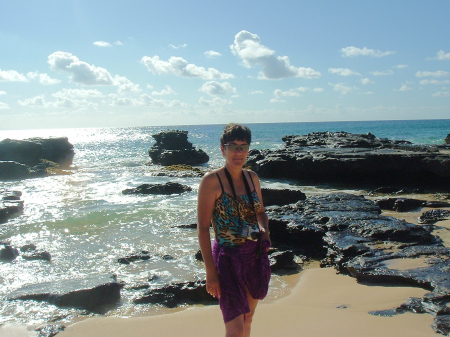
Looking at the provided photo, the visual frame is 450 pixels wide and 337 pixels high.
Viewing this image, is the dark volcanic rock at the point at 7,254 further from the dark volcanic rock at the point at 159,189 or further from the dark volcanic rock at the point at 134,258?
the dark volcanic rock at the point at 159,189

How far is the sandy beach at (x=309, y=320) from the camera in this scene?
385 cm

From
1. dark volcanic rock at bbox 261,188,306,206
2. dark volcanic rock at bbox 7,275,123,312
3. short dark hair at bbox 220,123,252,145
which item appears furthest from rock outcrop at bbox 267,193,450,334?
dark volcanic rock at bbox 7,275,123,312

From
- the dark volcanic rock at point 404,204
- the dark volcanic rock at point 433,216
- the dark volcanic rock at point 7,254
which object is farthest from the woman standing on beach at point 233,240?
the dark volcanic rock at point 404,204

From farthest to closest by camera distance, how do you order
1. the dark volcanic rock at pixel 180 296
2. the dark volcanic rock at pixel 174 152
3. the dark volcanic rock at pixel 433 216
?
the dark volcanic rock at pixel 174 152 < the dark volcanic rock at pixel 433 216 < the dark volcanic rock at pixel 180 296

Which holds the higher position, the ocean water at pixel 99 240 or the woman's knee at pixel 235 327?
the woman's knee at pixel 235 327

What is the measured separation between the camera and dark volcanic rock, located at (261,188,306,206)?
11.2 metres

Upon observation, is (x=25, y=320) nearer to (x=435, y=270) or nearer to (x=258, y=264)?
(x=258, y=264)

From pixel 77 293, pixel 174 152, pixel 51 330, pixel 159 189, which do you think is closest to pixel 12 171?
pixel 174 152

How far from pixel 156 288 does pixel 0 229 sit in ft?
23.0

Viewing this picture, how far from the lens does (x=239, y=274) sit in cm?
279

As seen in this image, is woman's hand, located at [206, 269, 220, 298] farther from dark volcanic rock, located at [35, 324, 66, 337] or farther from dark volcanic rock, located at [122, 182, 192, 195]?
dark volcanic rock, located at [122, 182, 192, 195]

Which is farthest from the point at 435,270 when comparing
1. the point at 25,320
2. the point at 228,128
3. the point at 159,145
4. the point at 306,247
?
the point at 159,145

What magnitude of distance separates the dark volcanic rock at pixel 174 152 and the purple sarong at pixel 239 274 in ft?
94.7

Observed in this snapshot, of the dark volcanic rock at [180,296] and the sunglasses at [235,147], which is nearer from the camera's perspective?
the sunglasses at [235,147]
